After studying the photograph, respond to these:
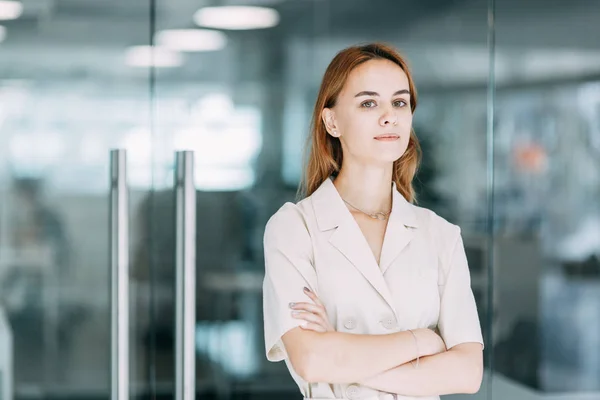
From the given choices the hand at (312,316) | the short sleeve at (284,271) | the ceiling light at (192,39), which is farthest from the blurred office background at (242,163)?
the hand at (312,316)

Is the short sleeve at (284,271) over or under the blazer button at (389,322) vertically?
over

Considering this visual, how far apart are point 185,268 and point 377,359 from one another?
2.65 ft

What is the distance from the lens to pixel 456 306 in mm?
2221

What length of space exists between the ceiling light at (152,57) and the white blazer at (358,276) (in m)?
1.55

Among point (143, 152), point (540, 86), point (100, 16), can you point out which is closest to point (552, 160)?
point (540, 86)

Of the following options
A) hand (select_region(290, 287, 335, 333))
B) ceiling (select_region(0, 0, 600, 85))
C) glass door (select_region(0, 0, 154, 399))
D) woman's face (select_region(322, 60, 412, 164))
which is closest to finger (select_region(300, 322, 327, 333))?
hand (select_region(290, 287, 335, 333))

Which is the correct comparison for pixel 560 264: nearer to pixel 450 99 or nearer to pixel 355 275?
pixel 450 99

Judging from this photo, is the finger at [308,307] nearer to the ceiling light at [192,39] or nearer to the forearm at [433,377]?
the forearm at [433,377]

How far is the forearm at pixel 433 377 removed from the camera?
2.10m

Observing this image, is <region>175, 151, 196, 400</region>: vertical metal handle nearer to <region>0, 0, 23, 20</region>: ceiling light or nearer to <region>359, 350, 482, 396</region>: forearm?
<region>359, 350, 482, 396</region>: forearm

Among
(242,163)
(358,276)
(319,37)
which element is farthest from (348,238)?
(319,37)

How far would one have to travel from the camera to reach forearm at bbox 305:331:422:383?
205 cm

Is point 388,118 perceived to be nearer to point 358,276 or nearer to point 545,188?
point 358,276

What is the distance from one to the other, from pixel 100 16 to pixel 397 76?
1751 millimetres
